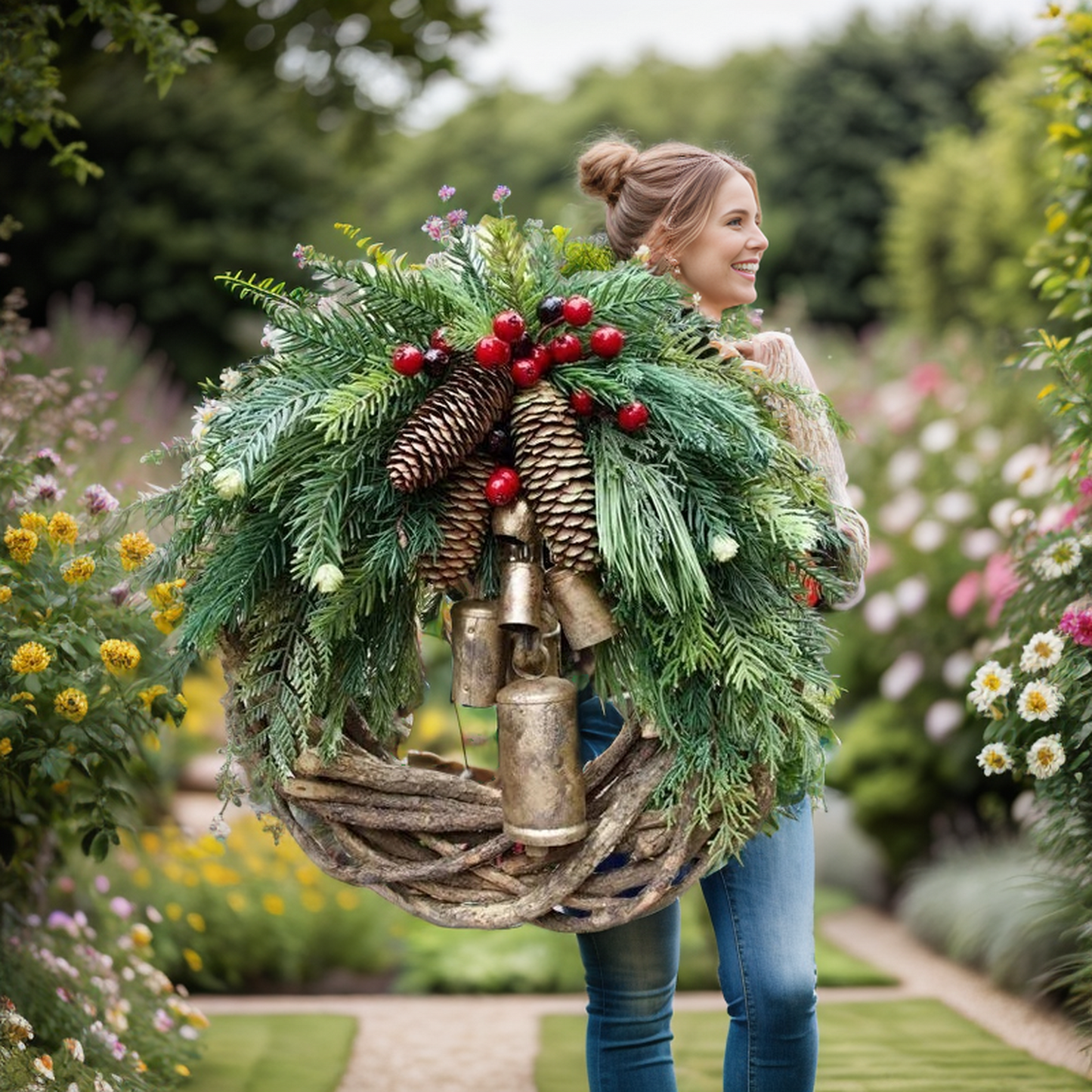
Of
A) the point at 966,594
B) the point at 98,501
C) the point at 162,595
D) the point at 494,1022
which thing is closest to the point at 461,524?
the point at 162,595

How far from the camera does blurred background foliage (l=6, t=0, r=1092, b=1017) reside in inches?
184

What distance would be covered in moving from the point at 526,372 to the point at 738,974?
1.02 m

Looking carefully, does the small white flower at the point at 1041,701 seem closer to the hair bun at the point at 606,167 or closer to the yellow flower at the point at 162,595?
the hair bun at the point at 606,167

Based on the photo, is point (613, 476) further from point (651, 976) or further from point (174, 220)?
point (174, 220)

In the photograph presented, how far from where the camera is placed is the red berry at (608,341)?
1.81 m

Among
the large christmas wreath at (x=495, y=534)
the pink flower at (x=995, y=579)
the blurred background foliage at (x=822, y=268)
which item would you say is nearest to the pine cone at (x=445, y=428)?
the large christmas wreath at (x=495, y=534)

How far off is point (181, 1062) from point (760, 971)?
1.67m

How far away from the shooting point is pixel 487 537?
74.6 inches

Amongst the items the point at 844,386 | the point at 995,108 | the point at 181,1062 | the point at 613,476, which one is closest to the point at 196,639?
the point at 613,476

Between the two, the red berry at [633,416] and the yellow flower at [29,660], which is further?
the yellow flower at [29,660]

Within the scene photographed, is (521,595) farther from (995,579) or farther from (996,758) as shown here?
(995,579)

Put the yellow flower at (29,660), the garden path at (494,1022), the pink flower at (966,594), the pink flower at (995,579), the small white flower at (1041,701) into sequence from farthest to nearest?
the pink flower at (966,594) → the pink flower at (995,579) → the garden path at (494,1022) → the small white flower at (1041,701) → the yellow flower at (29,660)

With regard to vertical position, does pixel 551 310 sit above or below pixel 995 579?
below

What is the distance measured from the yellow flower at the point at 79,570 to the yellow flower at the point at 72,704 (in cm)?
19
